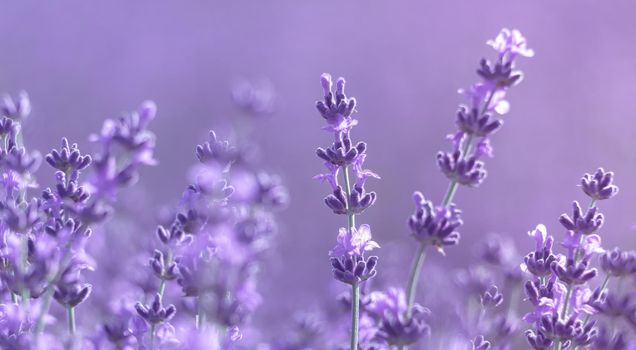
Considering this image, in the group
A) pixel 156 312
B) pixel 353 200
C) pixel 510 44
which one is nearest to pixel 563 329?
pixel 353 200

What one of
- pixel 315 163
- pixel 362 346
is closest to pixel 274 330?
pixel 362 346

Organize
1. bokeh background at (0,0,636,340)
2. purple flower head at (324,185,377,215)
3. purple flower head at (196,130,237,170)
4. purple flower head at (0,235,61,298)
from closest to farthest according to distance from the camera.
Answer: purple flower head at (0,235,61,298), purple flower head at (324,185,377,215), purple flower head at (196,130,237,170), bokeh background at (0,0,636,340)

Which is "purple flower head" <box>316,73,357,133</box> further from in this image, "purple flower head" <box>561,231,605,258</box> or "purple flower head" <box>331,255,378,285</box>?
"purple flower head" <box>561,231,605,258</box>

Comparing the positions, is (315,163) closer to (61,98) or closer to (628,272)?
(61,98)

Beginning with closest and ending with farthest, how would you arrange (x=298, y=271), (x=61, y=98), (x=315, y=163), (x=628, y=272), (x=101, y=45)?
1. (x=628, y=272)
2. (x=298, y=271)
3. (x=315, y=163)
4. (x=61, y=98)
5. (x=101, y=45)

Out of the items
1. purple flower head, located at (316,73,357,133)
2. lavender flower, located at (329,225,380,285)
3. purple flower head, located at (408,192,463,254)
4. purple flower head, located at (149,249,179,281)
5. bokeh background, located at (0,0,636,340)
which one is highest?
purple flower head, located at (316,73,357,133)

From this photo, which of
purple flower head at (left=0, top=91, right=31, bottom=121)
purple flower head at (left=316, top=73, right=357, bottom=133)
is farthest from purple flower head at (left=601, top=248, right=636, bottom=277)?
purple flower head at (left=0, top=91, right=31, bottom=121)
